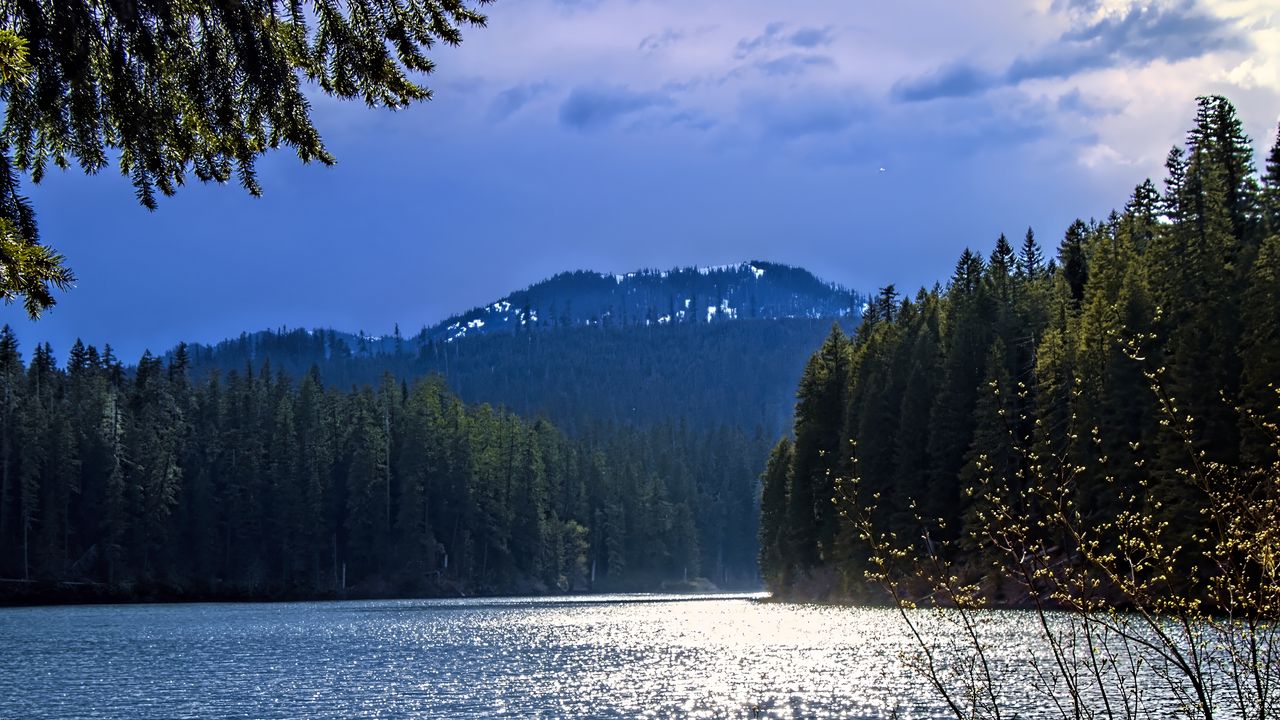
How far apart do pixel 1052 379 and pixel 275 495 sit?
98443 millimetres

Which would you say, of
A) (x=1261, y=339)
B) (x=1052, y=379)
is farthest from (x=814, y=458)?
(x=1261, y=339)

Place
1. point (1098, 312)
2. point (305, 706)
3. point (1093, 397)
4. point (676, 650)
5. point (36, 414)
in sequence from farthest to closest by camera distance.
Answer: point (36, 414) → point (1098, 312) → point (1093, 397) → point (676, 650) → point (305, 706)

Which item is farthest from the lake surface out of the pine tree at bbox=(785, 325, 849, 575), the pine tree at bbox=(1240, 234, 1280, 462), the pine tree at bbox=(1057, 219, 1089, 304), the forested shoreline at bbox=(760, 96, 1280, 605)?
the pine tree at bbox=(1057, 219, 1089, 304)

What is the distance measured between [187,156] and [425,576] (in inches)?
4906

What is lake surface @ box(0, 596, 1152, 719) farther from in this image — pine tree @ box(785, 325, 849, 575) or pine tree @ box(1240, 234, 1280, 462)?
pine tree @ box(785, 325, 849, 575)

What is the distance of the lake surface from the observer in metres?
30.2

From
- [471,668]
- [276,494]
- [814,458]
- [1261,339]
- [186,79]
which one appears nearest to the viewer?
[186,79]

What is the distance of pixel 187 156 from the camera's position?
7613 millimetres

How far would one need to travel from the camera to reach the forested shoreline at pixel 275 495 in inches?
4345

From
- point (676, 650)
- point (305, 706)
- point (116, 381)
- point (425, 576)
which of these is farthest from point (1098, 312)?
point (116, 381)

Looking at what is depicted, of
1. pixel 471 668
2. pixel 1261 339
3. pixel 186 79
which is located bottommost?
pixel 471 668

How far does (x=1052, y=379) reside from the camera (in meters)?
48.3

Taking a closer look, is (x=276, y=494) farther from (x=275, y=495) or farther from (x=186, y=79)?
(x=186, y=79)

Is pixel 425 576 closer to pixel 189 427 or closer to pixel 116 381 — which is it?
pixel 189 427
